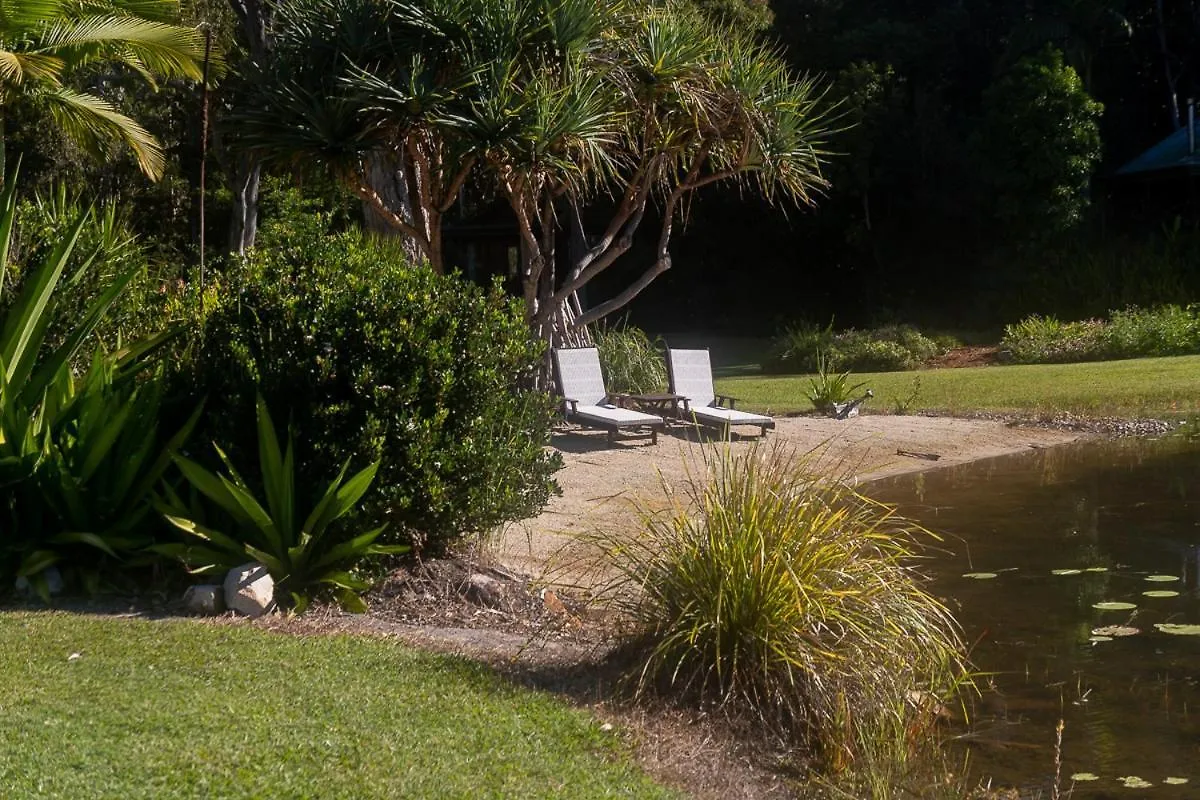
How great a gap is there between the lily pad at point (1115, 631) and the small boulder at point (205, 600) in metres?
4.77

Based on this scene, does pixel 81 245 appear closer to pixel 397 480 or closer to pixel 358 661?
pixel 397 480

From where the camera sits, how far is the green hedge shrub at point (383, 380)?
7367 mm

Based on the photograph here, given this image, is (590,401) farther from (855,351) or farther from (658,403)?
(855,351)

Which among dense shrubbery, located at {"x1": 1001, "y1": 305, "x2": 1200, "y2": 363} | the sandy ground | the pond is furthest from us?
dense shrubbery, located at {"x1": 1001, "y1": 305, "x2": 1200, "y2": 363}

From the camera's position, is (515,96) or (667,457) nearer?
(515,96)

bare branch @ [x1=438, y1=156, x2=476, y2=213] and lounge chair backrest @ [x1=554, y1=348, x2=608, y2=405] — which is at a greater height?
bare branch @ [x1=438, y1=156, x2=476, y2=213]

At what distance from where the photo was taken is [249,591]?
696 cm

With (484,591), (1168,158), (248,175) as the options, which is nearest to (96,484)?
(484,591)

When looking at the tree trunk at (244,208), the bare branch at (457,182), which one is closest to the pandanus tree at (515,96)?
the bare branch at (457,182)

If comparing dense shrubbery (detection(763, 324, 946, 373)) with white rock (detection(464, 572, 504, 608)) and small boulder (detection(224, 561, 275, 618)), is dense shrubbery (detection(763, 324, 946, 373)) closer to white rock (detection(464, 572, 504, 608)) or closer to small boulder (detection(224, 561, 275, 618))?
white rock (detection(464, 572, 504, 608))

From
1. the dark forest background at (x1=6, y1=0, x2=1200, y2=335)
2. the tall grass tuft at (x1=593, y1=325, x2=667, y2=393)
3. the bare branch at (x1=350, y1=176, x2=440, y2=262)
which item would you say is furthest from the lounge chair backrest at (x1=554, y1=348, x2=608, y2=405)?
the dark forest background at (x1=6, y1=0, x2=1200, y2=335)

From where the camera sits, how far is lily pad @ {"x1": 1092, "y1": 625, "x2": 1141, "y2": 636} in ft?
24.8

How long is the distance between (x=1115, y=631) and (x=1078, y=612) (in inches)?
18.6

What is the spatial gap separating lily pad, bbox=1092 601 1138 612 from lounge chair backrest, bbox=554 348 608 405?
7.68 metres
